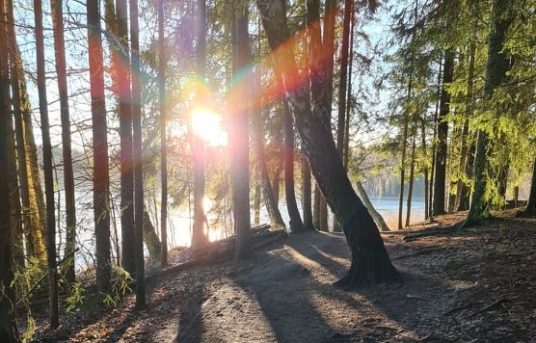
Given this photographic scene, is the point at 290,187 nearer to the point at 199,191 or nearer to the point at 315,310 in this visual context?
the point at 199,191

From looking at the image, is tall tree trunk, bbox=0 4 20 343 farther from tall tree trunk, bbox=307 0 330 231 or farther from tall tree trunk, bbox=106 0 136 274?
tall tree trunk, bbox=307 0 330 231

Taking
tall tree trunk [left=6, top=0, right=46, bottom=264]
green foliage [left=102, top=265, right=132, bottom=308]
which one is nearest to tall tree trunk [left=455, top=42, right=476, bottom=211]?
green foliage [left=102, top=265, right=132, bottom=308]

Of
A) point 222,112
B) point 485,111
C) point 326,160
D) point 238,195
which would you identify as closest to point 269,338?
point 326,160

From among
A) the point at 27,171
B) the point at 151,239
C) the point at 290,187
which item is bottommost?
Result: the point at 151,239

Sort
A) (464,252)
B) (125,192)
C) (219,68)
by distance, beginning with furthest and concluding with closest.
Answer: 1. (219,68)
2. (125,192)
3. (464,252)

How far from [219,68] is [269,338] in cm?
922

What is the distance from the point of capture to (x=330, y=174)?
687 cm

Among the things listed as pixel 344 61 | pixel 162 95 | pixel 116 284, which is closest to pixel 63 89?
pixel 162 95

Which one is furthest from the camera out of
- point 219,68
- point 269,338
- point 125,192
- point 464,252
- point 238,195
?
point 219,68

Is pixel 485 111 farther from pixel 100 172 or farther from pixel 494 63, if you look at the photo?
pixel 100 172

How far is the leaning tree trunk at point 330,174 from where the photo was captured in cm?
673

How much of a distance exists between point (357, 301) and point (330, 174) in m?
2.00

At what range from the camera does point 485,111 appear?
679 cm

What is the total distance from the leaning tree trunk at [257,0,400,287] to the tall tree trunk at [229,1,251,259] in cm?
344
